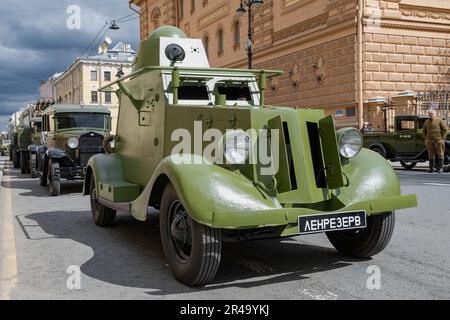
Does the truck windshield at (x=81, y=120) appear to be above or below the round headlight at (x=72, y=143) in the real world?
above

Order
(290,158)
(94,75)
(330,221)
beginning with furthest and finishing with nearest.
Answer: (94,75) → (290,158) → (330,221)

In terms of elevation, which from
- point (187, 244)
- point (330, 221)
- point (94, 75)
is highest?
point (94, 75)

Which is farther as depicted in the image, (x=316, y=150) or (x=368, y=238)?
(x=368, y=238)

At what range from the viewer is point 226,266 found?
4910 mm

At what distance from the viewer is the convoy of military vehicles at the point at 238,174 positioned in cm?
415

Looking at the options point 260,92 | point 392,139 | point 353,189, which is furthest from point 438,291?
point 392,139

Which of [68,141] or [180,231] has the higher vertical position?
[68,141]

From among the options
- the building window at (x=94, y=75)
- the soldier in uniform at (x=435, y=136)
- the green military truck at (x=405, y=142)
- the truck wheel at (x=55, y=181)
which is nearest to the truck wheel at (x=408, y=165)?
the green military truck at (x=405, y=142)

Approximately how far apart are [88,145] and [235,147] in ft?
28.0

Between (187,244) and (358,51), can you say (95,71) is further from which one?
(187,244)

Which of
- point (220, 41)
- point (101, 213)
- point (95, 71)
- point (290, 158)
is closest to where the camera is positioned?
point (290, 158)
